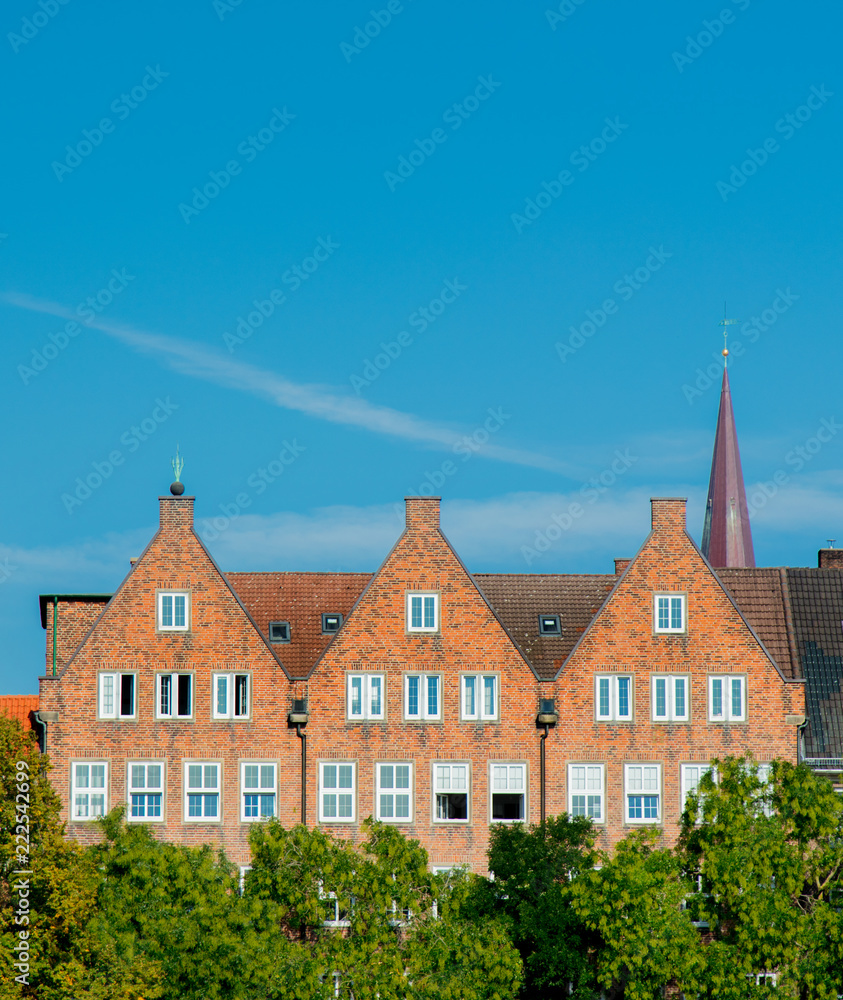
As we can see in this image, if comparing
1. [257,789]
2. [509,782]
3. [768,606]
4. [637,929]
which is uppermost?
[768,606]

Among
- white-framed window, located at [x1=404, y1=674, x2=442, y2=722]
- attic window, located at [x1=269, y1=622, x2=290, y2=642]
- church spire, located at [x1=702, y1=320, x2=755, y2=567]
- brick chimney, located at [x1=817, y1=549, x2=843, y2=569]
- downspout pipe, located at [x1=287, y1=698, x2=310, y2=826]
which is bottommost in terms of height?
downspout pipe, located at [x1=287, y1=698, x2=310, y2=826]

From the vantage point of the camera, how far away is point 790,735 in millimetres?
62906

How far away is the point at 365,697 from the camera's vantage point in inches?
2475

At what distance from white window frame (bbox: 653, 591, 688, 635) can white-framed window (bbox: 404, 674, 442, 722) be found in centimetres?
773

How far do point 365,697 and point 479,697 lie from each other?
387 cm

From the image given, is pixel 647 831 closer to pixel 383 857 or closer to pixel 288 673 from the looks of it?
pixel 383 857

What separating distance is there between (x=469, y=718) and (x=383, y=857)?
7035mm

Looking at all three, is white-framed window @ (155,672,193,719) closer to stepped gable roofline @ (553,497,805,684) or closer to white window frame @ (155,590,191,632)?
white window frame @ (155,590,191,632)

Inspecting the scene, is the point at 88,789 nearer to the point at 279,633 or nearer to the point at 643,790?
the point at 279,633

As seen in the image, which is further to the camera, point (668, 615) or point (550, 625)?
point (550, 625)

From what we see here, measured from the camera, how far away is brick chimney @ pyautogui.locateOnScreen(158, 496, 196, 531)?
63531 mm

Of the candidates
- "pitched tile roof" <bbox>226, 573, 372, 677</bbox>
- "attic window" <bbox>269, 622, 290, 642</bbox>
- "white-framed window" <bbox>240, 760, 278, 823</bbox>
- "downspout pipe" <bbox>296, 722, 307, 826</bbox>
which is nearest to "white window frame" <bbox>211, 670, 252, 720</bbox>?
"white-framed window" <bbox>240, 760, 278, 823</bbox>

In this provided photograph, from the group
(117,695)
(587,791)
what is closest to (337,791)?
(117,695)

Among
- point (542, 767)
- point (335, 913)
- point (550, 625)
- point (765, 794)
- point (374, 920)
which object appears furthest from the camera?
point (550, 625)
